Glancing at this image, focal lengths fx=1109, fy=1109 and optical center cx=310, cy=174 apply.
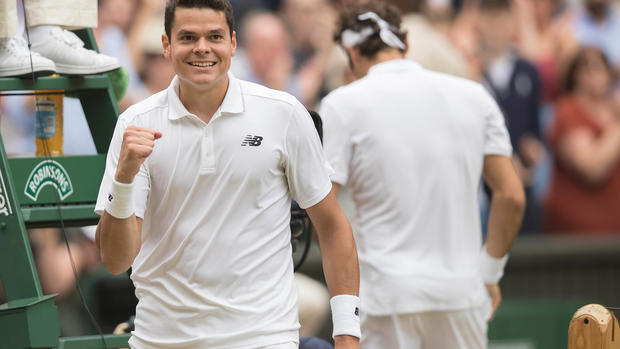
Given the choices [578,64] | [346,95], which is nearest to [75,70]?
[346,95]

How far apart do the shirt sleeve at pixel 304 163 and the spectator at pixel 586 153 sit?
6.56 m

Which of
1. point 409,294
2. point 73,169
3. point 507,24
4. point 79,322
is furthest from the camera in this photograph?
point 507,24

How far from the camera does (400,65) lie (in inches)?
224

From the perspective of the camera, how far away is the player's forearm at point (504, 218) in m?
5.84

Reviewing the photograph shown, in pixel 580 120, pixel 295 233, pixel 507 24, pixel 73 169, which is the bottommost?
pixel 580 120

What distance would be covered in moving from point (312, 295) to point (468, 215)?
1479 mm

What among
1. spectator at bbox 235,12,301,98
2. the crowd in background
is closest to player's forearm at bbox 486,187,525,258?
the crowd in background

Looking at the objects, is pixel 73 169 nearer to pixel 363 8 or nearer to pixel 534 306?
pixel 363 8

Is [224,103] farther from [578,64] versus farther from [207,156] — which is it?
[578,64]

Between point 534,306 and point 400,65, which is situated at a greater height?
point 400,65

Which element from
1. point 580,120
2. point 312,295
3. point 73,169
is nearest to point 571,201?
point 580,120

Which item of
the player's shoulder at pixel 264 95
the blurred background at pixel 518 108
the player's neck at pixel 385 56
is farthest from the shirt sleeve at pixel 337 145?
the blurred background at pixel 518 108

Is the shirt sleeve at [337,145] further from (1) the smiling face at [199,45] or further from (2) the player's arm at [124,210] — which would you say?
(2) the player's arm at [124,210]

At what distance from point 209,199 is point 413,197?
5.80 feet
